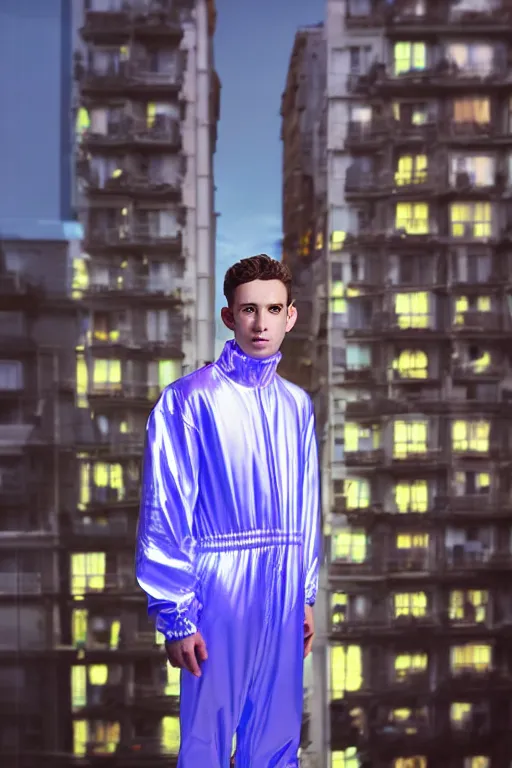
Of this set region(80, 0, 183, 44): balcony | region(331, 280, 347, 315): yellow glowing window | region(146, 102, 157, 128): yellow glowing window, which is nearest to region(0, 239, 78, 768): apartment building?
region(146, 102, 157, 128): yellow glowing window

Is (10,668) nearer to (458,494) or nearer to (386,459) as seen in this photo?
(386,459)

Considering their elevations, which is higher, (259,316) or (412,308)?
(412,308)

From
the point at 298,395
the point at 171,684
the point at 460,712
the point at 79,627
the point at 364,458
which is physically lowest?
the point at 460,712

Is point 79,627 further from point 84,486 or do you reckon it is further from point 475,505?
point 475,505

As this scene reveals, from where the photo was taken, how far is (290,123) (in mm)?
2340

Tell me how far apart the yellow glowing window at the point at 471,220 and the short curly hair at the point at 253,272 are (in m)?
1.09

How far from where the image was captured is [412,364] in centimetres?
241

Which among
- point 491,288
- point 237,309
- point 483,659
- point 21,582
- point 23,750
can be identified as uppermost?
point 491,288

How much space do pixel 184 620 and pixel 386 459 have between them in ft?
3.77

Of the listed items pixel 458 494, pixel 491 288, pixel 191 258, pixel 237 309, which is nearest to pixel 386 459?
pixel 458 494

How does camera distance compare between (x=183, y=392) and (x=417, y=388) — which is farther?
(x=417, y=388)

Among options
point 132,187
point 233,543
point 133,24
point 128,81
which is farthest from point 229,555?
point 133,24

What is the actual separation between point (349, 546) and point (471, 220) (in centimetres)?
110

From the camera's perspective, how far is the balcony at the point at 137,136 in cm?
232
